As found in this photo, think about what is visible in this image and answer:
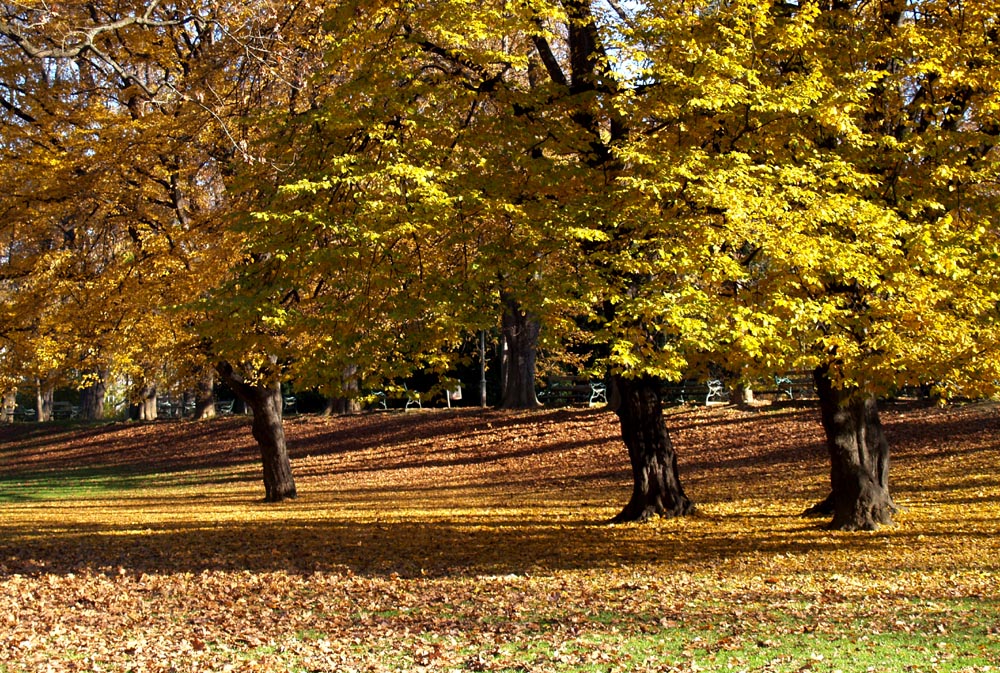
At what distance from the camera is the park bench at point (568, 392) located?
3447 centimetres

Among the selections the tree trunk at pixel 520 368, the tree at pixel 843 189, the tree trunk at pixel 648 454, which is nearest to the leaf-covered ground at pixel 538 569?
the tree trunk at pixel 648 454

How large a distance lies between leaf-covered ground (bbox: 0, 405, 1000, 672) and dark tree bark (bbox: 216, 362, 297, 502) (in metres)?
0.60

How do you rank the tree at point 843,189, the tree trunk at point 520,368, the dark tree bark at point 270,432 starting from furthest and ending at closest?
the tree trunk at point 520,368, the dark tree bark at point 270,432, the tree at point 843,189

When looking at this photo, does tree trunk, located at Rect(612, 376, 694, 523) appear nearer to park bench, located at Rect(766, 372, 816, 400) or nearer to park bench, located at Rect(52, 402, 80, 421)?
park bench, located at Rect(766, 372, 816, 400)

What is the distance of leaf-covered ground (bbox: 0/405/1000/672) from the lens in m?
7.77

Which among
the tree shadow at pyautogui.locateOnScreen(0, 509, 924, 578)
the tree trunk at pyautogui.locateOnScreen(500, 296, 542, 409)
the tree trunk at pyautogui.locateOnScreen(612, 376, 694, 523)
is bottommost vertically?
the tree shadow at pyautogui.locateOnScreen(0, 509, 924, 578)

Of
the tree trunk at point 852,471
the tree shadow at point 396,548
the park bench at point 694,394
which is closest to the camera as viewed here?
the tree shadow at point 396,548

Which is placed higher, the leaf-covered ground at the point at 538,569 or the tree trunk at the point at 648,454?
the tree trunk at the point at 648,454

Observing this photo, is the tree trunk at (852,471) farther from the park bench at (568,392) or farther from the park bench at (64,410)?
the park bench at (64,410)

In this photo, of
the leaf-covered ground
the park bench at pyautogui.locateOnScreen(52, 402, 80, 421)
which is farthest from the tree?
the park bench at pyautogui.locateOnScreen(52, 402, 80, 421)

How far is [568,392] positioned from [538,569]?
80.3 feet

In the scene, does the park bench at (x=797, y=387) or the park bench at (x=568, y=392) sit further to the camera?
the park bench at (x=568, y=392)

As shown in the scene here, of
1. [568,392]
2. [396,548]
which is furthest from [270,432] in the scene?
[568,392]

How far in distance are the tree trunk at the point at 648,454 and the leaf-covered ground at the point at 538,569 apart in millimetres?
307
